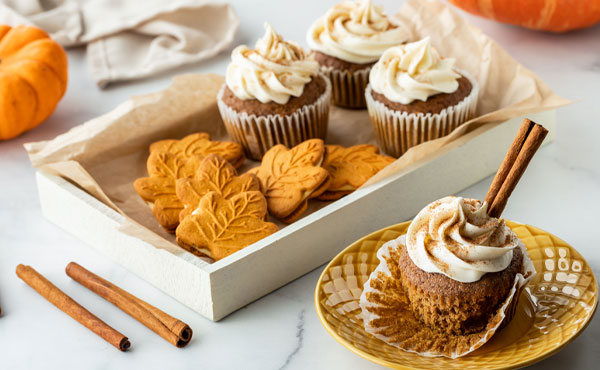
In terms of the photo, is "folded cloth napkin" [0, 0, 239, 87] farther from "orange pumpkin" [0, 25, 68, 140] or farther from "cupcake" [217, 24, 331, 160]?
"cupcake" [217, 24, 331, 160]

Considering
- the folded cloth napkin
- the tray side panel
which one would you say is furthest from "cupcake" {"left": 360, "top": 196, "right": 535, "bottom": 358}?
the folded cloth napkin

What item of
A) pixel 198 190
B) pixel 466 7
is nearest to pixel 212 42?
pixel 466 7

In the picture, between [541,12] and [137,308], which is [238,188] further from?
[541,12]

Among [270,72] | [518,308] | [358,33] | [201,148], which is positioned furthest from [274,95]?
[518,308]

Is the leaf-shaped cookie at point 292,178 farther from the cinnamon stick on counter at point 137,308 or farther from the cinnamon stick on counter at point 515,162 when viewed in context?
the cinnamon stick on counter at point 515,162

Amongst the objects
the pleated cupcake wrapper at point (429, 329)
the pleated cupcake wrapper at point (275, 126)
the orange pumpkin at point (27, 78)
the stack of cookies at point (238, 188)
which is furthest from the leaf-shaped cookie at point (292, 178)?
the orange pumpkin at point (27, 78)

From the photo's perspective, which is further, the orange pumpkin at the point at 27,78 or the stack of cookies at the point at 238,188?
the orange pumpkin at the point at 27,78
